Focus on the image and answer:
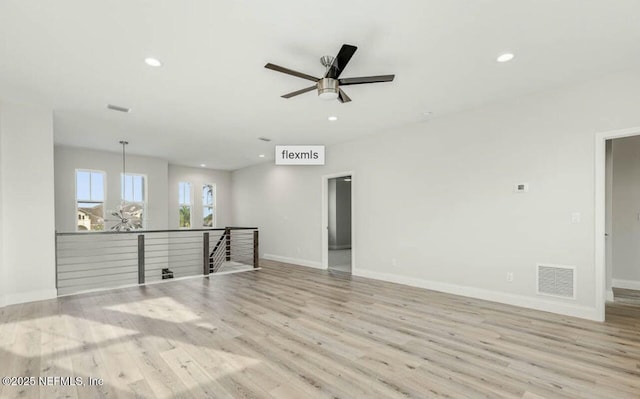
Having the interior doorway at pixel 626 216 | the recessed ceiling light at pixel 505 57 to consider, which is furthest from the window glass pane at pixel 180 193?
the interior doorway at pixel 626 216

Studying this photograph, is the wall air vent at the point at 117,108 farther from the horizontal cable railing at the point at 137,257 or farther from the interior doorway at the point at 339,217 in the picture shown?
the interior doorway at the point at 339,217

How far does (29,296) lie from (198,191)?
605cm

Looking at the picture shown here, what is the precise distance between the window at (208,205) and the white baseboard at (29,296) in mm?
5787

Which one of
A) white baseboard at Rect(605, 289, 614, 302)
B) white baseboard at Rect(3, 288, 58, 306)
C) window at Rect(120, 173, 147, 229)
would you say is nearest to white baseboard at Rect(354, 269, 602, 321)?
white baseboard at Rect(605, 289, 614, 302)

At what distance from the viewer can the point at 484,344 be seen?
9.84 feet

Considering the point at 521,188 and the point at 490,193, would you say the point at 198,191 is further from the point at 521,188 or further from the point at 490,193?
the point at 521,188

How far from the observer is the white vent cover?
3.84m

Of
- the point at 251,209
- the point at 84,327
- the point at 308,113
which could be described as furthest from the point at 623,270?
the point at 251,209

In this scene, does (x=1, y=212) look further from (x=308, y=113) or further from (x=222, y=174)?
(x=222, y=174)

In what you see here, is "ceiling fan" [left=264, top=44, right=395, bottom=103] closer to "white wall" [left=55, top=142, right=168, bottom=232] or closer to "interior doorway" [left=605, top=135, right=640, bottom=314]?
"interior doorway" [left=605, top=135, right=640, bottom=314]

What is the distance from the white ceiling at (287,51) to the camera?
2.45 m

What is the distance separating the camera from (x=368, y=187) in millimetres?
6250

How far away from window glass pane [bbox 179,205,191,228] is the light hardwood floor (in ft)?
17.5

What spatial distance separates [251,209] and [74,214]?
173 inches
